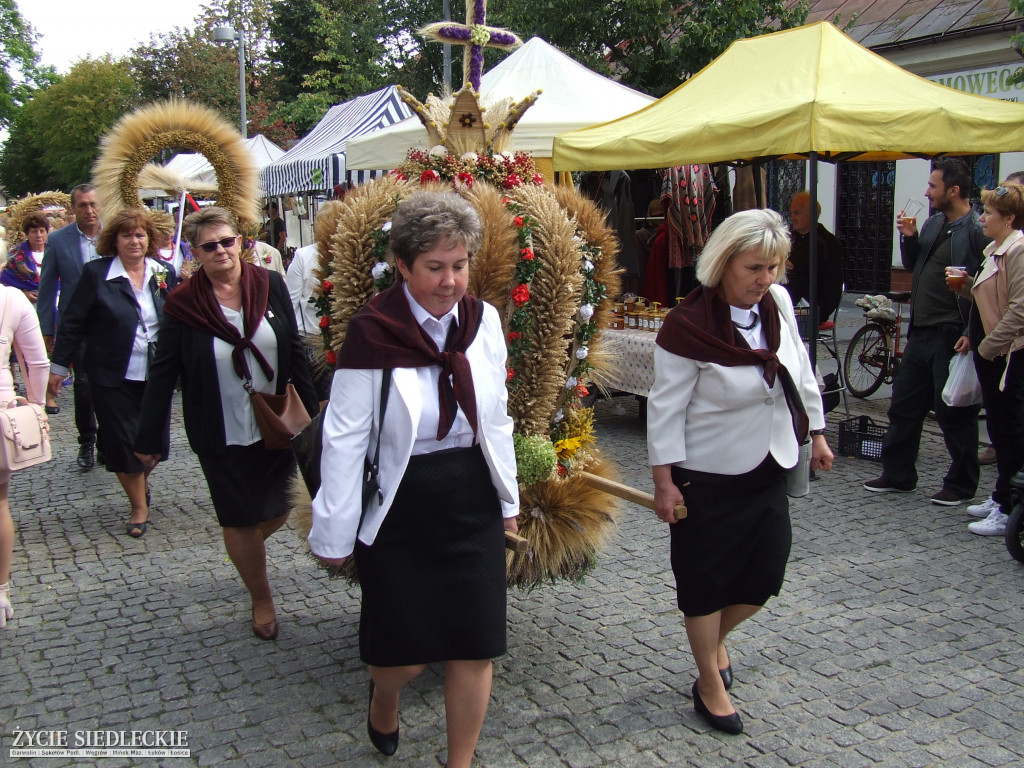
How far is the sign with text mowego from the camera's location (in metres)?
13.7

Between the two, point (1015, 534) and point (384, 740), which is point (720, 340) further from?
point (1015, 534)

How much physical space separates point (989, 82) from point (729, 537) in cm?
1358

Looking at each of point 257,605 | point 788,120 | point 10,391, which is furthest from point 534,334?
point 788,120

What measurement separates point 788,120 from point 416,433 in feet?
15.8

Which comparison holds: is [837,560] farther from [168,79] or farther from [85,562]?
[168,79]

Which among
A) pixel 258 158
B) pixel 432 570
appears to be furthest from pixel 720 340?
pixel 258 158

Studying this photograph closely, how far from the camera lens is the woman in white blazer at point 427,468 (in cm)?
273

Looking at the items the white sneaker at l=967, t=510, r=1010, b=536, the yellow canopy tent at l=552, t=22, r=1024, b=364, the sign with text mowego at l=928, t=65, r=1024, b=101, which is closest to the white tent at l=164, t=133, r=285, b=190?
the yellow canopy tent at l=552, t=22, r=1024, b=364

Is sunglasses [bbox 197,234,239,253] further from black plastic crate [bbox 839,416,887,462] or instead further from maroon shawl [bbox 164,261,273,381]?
black plastic crate [bbox 839,416,887,462]

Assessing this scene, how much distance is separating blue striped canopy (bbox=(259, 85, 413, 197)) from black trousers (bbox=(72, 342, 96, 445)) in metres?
6.96

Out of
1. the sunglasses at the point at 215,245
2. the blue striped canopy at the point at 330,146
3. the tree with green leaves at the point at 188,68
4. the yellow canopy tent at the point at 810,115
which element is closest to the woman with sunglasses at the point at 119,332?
the sunglasses at the point at 215,245

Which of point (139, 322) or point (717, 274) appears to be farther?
point (139, 322)

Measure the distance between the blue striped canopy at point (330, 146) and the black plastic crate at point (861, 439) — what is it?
27.5 ft

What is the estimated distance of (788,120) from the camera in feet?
21.4
